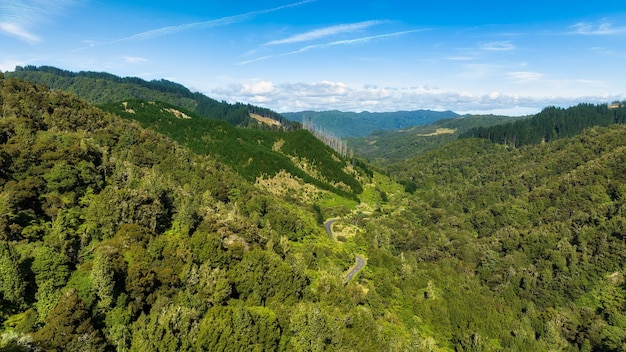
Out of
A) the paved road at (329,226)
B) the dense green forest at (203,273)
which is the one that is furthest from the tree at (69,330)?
the paved road at (329,226)

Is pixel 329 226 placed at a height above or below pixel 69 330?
below

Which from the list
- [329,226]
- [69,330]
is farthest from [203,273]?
[329,226]

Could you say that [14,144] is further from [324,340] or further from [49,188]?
[324,340]

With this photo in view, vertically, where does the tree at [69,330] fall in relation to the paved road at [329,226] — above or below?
above

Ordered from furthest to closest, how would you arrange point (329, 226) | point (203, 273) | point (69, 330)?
point (329, 226)
point (203, 273)
point (69, 330)

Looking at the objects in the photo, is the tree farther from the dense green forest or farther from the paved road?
the paved road

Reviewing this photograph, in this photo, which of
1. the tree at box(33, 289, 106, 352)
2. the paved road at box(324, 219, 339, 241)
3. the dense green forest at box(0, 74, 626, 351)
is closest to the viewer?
the tree at box(33, 289, 106, 352)

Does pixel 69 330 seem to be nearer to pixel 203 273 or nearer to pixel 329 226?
pixel 203 273

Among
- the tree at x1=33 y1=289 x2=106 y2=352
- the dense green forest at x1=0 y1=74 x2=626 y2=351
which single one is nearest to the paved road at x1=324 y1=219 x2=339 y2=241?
the dense green forest at x1=0 y1=74 x2=626 y2=351

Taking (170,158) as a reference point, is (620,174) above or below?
below

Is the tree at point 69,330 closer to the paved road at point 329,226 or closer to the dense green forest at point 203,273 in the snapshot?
the dense green forest at point 203,273

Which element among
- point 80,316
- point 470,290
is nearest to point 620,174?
point 470,290
